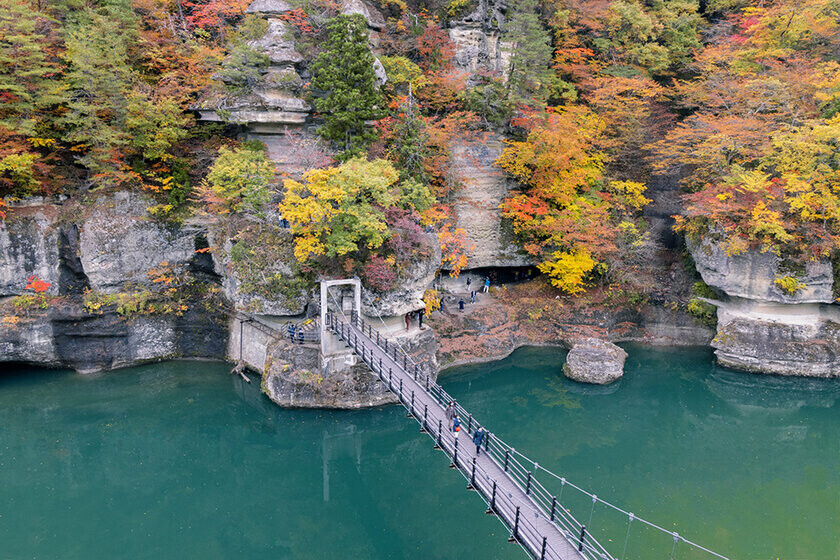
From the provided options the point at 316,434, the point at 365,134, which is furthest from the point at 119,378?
the point at 365,134

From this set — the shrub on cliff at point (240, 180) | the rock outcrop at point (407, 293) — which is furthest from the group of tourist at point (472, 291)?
the shrub on cliff at point (240, 180)

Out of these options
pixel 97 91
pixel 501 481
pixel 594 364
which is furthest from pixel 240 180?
pixel 594 364

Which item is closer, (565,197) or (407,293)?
(407,293)

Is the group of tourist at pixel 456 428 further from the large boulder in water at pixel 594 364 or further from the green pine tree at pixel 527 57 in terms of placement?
the green pine tree at pixel 527 57

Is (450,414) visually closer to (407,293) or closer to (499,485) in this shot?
(499,485)

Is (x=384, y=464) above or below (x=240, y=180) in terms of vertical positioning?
below

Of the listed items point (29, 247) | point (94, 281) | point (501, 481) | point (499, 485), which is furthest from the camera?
point (94, 281)
